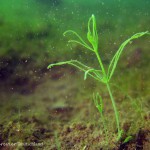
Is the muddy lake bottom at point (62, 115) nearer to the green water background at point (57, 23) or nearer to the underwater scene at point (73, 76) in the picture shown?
the underwater scene at point (73, 76)

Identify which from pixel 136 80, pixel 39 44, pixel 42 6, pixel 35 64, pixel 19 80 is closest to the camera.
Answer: pixel 136 80

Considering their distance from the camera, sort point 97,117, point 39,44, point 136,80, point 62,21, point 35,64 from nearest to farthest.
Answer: point 97,117 < point 136,80 < point 35,64 < point 39,44 < point 62,21

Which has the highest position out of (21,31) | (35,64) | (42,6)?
(42,6)

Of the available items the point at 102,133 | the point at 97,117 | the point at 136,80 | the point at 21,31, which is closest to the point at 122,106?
the point at 97,117

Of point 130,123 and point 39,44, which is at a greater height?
point 39,44

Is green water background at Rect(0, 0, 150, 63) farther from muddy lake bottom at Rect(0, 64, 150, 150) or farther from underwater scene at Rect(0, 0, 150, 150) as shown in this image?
muddy lake bottom at Rect(0, 64, 150, 150)

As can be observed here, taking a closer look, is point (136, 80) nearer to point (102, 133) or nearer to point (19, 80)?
point (102, 133)

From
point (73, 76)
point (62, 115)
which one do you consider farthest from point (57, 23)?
point (62, 115)
